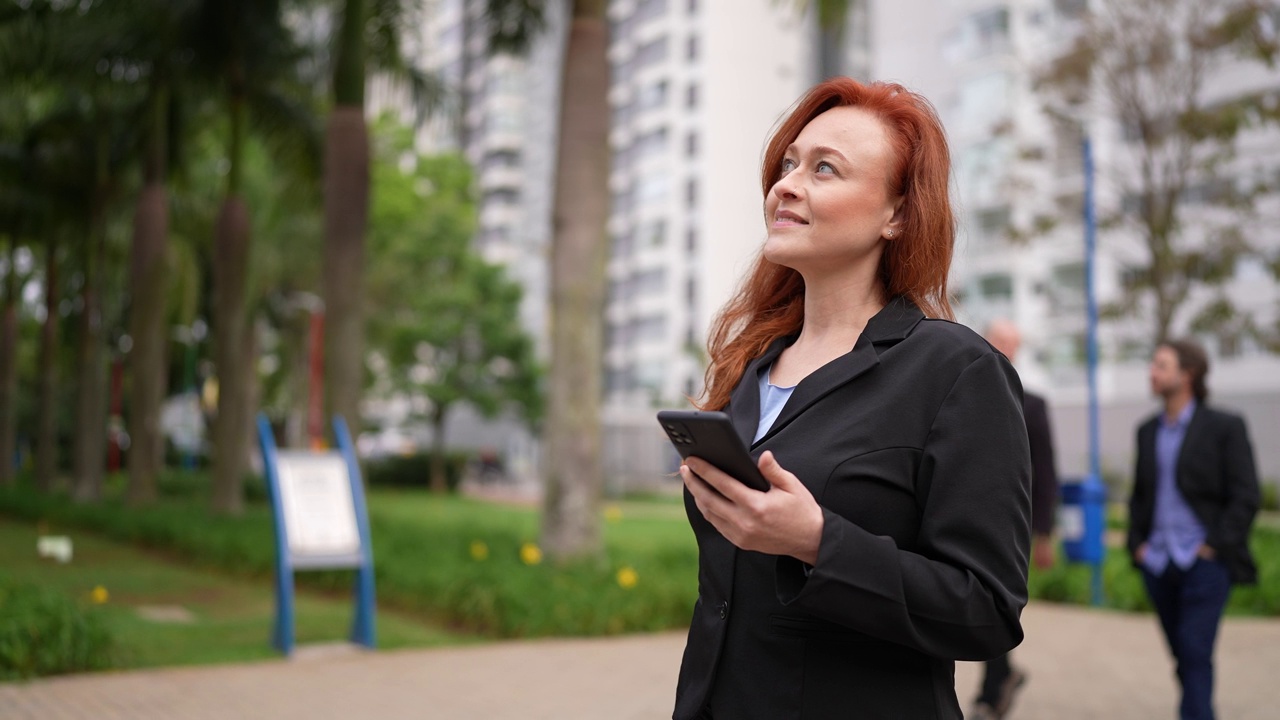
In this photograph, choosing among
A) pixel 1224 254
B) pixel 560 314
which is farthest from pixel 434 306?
pixel 560 314

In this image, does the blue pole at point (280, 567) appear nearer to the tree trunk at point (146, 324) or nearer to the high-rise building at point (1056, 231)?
the tree trunk at point (146, 324)

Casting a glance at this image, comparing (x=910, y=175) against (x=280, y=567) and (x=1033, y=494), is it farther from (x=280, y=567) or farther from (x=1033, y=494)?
(x=280, y=567)

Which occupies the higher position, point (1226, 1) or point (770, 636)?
point (1226, 1)

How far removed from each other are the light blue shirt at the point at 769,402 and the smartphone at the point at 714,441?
13.3 inches

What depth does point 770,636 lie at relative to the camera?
1.93 metres

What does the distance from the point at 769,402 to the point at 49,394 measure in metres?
27.7

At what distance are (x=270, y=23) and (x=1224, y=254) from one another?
46.8 feet

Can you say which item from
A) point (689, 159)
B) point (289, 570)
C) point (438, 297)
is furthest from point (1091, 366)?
point (689, 159)

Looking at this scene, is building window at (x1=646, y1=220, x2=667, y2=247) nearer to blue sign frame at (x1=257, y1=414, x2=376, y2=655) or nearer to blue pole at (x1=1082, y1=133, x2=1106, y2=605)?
blue pole at (x1=1082, y1=133, x2=1106, y2=605)

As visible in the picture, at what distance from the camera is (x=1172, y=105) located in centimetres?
1816

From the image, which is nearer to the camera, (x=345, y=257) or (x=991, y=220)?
Answer: (x=345, y=257)

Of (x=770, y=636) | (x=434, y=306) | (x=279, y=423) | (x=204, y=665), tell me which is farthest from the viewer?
(x=279, y=423)

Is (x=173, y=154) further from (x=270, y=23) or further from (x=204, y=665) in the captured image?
(x=204, y=665)

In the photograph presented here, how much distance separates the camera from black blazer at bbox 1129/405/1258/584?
5.65 m
